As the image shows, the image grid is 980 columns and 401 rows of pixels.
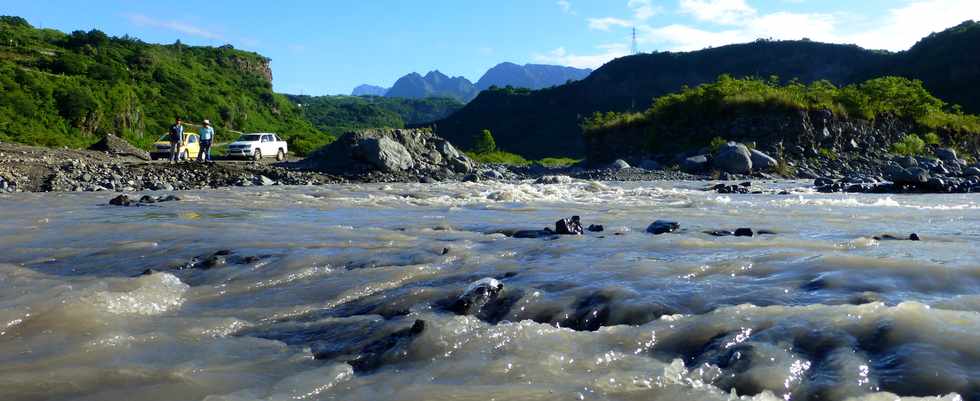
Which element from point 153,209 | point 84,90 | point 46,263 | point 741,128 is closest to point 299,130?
point 84,90

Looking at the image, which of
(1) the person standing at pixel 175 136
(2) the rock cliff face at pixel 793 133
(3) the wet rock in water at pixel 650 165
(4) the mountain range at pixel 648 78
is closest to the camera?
(1) the person standing at pixel 175 136

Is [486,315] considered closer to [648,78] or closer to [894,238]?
[894,238]

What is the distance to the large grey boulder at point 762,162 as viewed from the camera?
23416 millimetres

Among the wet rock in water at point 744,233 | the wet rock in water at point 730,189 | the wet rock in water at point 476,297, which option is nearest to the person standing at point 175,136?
the wet rock in water at point 730,189

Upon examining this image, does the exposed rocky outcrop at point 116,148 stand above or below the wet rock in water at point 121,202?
above

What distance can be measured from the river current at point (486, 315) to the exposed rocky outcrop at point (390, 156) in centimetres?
1284

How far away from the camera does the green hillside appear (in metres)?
36.2

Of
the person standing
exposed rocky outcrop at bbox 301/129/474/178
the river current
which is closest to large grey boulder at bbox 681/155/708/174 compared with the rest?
exposed rocky outcrop at bbox 301/129/474/178

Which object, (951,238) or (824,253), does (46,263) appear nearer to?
(824,253)

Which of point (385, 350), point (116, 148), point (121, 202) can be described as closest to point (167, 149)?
point (116, 148)

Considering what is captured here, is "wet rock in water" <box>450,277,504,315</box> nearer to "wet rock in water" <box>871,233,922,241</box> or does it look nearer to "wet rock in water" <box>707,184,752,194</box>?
"wet rock in water" <box>871,233,922,241</box>

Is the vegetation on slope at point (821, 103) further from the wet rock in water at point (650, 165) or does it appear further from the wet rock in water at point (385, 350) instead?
the wet rock in water at point (385, 350)

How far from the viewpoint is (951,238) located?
633 centimetres

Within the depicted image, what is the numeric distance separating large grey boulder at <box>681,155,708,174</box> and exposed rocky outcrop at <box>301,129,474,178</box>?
24.6ft
